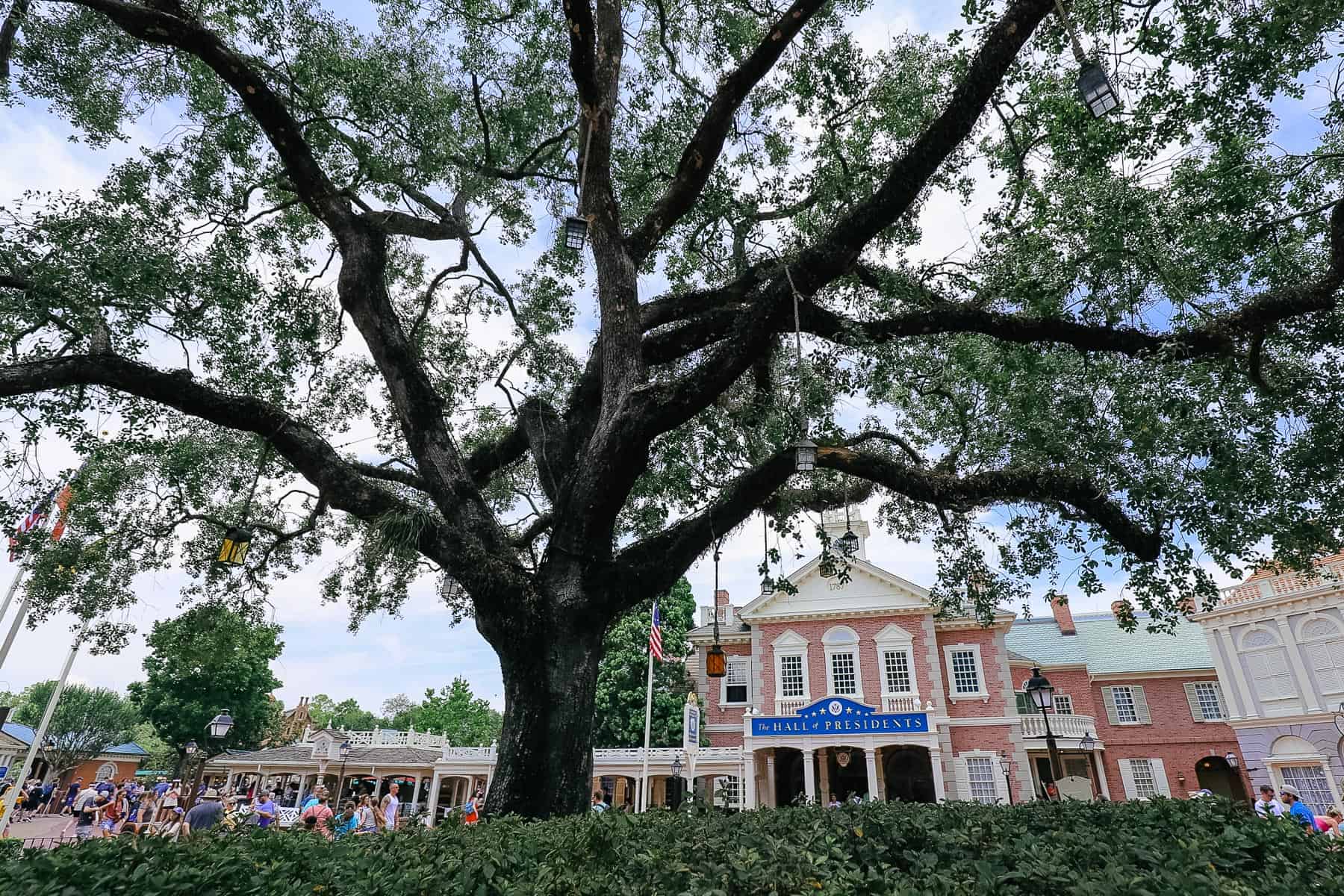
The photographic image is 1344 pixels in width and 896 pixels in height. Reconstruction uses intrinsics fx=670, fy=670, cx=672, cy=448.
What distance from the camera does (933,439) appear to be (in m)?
10.7

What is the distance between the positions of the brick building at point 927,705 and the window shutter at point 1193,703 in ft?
0.11

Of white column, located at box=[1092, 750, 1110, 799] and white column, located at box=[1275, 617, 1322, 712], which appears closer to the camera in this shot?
white column, located at box=[1275, 617, 1322, 712]

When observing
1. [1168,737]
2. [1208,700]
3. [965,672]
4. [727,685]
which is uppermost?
[965,672]

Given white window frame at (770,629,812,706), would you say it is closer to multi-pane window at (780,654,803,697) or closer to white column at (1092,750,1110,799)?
multi-pane window at (780,654,803,697)

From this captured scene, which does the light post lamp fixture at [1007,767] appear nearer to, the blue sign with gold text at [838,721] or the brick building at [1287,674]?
the blue sign with gold text at [838,721]

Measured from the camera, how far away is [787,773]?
26.2m

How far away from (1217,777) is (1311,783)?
560 cm

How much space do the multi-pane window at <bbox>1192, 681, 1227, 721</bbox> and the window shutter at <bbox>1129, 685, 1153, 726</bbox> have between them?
1.79 m

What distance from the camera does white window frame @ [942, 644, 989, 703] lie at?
80.2 feet

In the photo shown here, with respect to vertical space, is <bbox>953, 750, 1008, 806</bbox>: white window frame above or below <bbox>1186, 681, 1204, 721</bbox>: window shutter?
below

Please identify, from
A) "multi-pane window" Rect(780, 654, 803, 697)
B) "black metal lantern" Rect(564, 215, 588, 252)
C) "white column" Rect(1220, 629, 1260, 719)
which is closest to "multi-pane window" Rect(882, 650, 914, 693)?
"multi-pane window" Rect(780, 654, 803, 697)

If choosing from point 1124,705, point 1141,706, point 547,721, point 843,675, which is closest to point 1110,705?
point 1124,705

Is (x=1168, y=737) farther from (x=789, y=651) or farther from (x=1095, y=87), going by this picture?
(x=1095, y=87)

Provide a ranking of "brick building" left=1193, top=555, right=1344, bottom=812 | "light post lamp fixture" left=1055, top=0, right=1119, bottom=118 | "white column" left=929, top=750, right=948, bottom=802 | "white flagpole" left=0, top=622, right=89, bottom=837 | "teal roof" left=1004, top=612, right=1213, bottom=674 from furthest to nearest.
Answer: "teal roof" left=1004, top=612, right=1213, bottom=674 < "white column" left=929, top=750, right=948, bottom=802 < "brick building" left=1193, top=555, right=1344, bottom=812 < "white flagpole" left=0, top=622, right=89, bottom=837 < "light post lamp fixture" left=1055, top=0, right=1119, bottom=118
